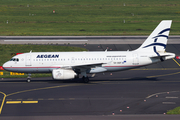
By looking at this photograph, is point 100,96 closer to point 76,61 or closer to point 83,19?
point 76,61

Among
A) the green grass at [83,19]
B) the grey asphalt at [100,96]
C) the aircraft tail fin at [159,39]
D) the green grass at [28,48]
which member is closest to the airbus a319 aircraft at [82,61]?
the aircraft tail fin at [159,39]

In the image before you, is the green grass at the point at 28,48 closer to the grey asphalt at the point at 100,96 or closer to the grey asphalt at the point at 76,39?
the grey asphalt at the point at 76,39

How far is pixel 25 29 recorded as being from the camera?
91500 millimetres

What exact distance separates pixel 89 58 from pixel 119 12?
90.0m

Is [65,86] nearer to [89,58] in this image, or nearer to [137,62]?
[89,58]

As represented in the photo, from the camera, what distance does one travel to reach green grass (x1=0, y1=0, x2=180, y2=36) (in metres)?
87.6

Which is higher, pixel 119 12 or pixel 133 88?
pixel 119 12

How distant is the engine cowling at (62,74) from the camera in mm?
37750

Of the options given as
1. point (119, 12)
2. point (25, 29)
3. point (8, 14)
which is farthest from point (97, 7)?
point (25, 29)

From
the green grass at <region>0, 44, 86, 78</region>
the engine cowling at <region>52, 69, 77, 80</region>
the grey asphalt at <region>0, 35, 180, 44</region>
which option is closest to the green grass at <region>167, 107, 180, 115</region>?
the engine cowling at <region>52, 69, 77, 80</region>

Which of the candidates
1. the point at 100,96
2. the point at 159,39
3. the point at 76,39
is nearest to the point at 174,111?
the point at 100,96

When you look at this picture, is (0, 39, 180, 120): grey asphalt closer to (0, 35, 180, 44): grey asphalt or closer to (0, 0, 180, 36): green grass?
(0, 35, 180, 44): grey asphalt

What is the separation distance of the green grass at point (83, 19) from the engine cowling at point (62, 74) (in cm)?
4623

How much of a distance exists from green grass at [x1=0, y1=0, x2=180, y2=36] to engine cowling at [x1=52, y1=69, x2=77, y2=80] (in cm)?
4623
